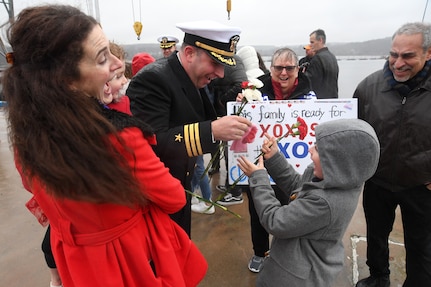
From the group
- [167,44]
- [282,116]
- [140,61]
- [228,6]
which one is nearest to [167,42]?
[167,44]

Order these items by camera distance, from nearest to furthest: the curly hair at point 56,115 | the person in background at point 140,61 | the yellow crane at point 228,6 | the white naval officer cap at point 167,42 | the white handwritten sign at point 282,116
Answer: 1. the curly hair at point 56,115
2. the white handwritten sign at point 282,116
3. the person in background at point 140,61
4. the white naval officer cap at point 167,42
5. the yellow crane at point 228,6

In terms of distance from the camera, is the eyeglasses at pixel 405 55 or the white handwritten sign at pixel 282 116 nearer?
the eyeglasses at pixel 405 55

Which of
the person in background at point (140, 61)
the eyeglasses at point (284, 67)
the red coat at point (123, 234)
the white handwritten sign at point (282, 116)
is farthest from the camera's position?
the person in background at point (140, 61)

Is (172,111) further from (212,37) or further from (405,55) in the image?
(405,55)

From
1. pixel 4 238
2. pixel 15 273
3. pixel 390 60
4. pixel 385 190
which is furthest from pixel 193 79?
pixel 4 238

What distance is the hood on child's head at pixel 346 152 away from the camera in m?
1.26

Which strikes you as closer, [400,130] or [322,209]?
[322,209]

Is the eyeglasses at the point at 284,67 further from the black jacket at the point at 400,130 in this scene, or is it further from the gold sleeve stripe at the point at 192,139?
the gold sleeve stripe at the point at 192,139

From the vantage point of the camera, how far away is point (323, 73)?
4.80 m

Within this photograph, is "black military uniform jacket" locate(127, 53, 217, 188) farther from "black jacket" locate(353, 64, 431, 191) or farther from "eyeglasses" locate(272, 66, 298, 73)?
"black jacket" locate(353, 64, 431, 191)

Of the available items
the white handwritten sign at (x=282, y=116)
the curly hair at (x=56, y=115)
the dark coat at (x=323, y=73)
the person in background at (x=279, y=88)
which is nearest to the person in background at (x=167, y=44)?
the dark coat at (x=323, y=73)

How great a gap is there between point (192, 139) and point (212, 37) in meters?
0.55

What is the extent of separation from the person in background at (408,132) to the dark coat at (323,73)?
106 inches

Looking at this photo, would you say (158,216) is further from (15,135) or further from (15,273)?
(15,273)
